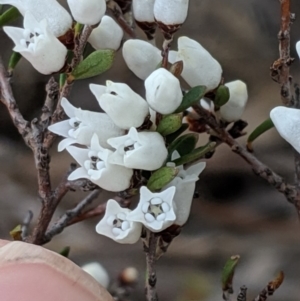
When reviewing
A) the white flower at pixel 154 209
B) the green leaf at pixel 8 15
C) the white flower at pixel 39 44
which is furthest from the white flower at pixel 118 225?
the green leaf at pixel 8 15

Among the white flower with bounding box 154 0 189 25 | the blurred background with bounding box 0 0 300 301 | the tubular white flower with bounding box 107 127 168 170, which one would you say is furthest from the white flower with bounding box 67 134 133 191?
the blurred background with bounding box 0 0 300 301

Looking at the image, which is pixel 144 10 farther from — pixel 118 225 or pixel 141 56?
pixel 118 225

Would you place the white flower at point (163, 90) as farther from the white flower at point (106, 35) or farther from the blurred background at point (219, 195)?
the blurred background at point (219, 195)

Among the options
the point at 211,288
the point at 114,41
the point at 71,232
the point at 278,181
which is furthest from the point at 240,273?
the point at 114,41

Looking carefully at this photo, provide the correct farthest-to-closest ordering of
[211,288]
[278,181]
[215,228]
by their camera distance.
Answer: [215,228] → [211,288] → [278,181]

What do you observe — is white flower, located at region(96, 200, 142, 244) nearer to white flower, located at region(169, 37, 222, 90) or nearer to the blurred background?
white flower, located at region(169, 37, 222, 90)

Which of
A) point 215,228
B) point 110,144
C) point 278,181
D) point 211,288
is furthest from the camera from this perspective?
point 215,228

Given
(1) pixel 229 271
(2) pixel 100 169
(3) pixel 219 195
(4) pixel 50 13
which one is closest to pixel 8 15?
(4) pixel 50 13

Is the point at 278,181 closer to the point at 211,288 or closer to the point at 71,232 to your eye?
the point at 211,288
